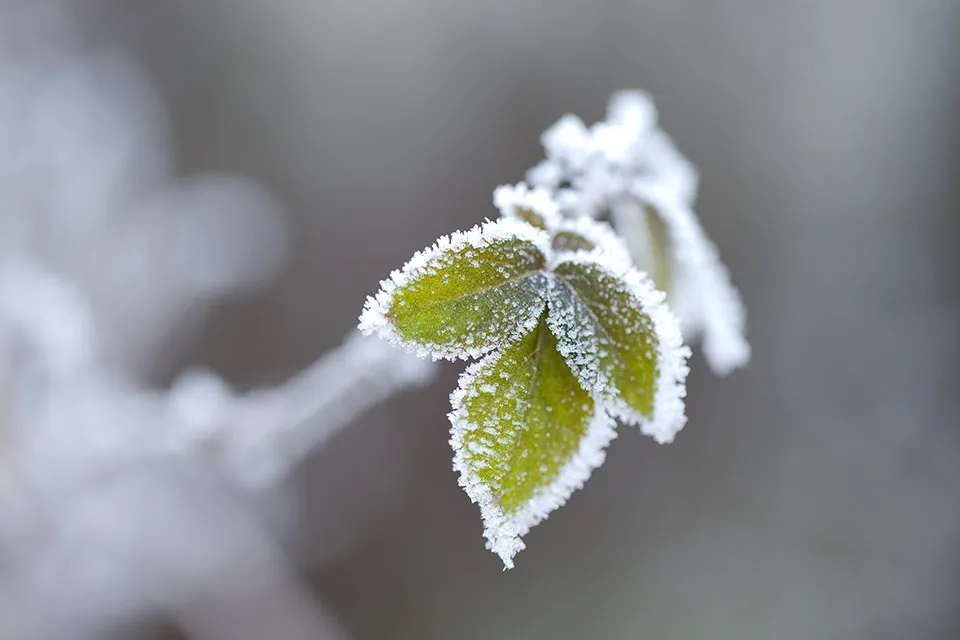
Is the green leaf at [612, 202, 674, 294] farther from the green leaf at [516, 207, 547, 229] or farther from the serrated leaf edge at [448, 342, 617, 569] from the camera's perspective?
the serrated leaf edge at [448, 342, 617, 569]

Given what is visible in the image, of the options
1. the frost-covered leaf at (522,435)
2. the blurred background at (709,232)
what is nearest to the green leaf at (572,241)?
the frost-covered leaf at (522,435)

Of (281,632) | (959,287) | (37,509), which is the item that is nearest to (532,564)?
(281,632)

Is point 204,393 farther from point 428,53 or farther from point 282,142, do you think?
point 428,53

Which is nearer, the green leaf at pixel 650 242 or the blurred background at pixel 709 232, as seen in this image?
the green leaf at pixel 650 242

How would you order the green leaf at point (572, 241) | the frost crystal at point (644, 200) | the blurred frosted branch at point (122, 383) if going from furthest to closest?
the blurred frosted branch at point (122, 383), the frost crystal at point (644, 200), the green leaf at point (572, 241)

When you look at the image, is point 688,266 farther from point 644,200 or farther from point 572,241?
point 572,241

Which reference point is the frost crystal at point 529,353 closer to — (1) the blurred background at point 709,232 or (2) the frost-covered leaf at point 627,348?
(2) the frost-covered leaf at point 627,348

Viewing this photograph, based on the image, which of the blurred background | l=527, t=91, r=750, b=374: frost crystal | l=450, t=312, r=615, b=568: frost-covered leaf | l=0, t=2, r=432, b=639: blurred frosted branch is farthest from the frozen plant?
the blurred background
